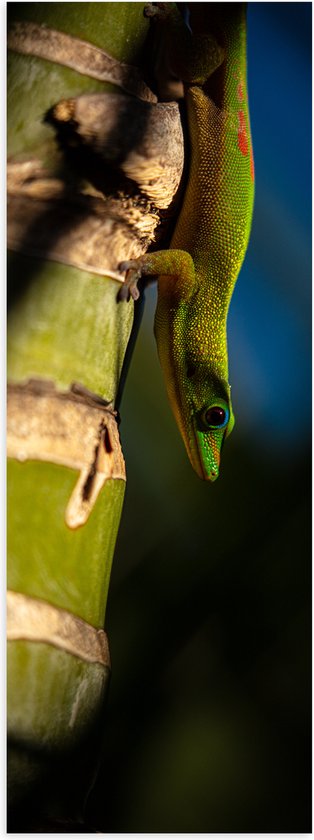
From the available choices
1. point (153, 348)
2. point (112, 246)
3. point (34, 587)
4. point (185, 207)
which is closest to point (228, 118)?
point (185, 207)

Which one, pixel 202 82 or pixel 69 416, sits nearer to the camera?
pixel 69 416

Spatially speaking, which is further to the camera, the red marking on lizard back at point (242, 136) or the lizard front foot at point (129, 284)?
the red marking on lizard back at point (242, 136)

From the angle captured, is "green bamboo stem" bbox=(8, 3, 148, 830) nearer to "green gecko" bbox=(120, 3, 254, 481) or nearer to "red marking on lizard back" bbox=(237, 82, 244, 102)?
"green gecko" bbox=(120, 3, 254, 481)

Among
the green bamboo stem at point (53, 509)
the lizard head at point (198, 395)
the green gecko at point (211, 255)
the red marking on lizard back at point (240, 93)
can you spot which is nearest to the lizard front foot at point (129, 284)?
the green bamboo stem at point (53, 509)

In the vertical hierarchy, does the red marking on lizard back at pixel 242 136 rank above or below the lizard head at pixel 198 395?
above

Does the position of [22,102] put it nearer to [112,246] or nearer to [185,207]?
[112,246]

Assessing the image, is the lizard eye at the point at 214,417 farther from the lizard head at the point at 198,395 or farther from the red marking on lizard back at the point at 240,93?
the red marking on lizard back at the point at 240,93

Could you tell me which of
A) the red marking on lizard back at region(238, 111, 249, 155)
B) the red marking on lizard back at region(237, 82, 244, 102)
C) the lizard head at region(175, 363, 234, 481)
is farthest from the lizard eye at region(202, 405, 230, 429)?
the red marking on lizard back at region(237, 82, 244, 102)
